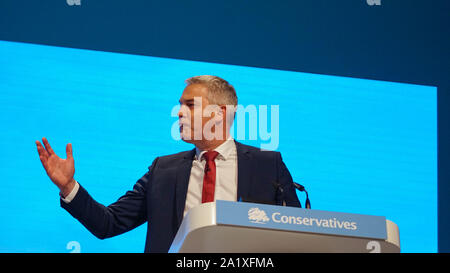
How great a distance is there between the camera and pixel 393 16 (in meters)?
3.99

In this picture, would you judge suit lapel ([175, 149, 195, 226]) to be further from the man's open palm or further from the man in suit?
the man's open palm

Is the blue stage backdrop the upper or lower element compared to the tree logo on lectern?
upper

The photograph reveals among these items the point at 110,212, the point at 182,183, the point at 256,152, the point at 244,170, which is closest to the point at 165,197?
the point at 182,183

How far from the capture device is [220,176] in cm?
238

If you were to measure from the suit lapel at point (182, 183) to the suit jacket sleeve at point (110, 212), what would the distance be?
0.15 meters

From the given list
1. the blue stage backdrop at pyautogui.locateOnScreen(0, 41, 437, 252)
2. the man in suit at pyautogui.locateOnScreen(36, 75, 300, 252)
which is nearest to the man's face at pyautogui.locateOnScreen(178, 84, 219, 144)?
the man in suit at pyautogui.locateOnScreen(36, 75, 300, 252)

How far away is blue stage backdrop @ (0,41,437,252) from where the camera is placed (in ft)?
10.2

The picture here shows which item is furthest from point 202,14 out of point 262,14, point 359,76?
point 359,76

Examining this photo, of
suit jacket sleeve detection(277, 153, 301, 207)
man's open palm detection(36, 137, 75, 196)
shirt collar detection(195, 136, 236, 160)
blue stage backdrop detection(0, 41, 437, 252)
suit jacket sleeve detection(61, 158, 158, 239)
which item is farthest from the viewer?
blue stage backdrop detection(0, 41, 437, 252)

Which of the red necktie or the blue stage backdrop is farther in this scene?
the blue stage backdrop

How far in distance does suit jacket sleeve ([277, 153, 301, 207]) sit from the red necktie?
262 millimetres
